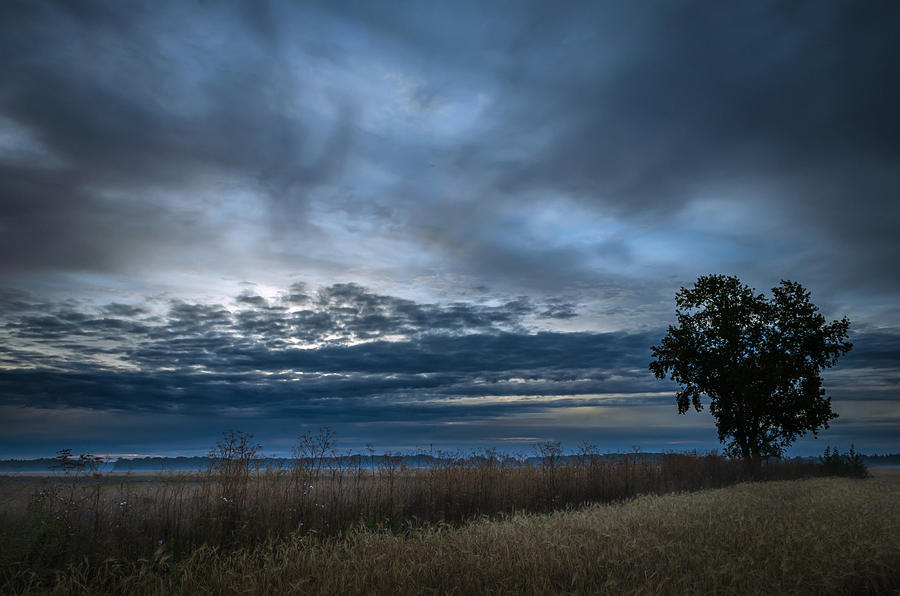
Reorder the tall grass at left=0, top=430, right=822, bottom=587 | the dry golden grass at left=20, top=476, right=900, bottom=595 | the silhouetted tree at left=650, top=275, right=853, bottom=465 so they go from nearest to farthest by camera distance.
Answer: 1. the dry golden grass at left=20, top=476, right=900, bottom=595
2. the tall grass at left=0, top=430, right=822, bottom=587
3. the silhouetted tree at left=650, top=275, right=853, bottom=465

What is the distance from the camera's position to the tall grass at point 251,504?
9.98 meters

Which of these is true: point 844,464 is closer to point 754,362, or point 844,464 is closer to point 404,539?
point 754,362

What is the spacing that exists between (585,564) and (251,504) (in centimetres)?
827

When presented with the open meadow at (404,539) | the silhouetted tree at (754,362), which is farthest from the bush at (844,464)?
the open meadow at (404,539)

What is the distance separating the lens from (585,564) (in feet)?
24.3

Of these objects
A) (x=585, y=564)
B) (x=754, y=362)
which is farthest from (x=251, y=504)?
(x=754, y=362)

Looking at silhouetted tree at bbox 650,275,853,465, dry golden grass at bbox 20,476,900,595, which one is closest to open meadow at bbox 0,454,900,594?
dry golden grass at bbox 20,476,900,595

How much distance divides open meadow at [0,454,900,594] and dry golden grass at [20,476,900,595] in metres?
0.04

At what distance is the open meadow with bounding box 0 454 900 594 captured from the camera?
6918mm

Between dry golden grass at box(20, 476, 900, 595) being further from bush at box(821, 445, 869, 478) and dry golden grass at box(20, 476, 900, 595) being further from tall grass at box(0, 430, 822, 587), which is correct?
bush at box(821, 445, 869, 478)

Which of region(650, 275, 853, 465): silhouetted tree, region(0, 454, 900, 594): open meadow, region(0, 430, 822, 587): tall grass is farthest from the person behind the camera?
region(650, 275, 853, 465): silhouetted tree

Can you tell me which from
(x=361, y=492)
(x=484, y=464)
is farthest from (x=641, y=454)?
(x=361, y=492)

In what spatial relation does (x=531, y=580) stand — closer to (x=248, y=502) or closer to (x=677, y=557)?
(x=677, y=557)

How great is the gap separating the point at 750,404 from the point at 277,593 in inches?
1299
